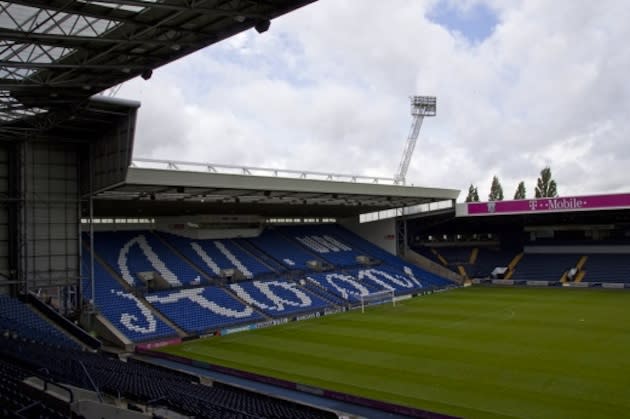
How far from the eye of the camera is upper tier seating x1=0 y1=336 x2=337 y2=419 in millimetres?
12461

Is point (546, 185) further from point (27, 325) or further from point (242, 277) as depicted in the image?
point (27, 325)

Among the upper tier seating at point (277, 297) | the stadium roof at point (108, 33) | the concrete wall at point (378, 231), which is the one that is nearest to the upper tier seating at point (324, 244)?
the concrete wall at point (378, 231)

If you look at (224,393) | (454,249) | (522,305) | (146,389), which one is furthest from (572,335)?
(454,249)

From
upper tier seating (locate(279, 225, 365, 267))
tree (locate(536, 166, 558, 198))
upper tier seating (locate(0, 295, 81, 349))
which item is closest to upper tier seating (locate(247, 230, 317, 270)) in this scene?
upper tier seating (locate(279, 225, 365, 267))

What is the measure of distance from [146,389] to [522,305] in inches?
1003

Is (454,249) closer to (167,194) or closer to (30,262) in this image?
(167,194)

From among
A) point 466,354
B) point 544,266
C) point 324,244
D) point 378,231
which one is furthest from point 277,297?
point 544,266

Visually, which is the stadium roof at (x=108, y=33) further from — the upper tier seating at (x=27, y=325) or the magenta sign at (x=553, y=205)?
the magenta sign at (x=553, y=205)

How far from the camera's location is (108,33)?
1191 centimetres

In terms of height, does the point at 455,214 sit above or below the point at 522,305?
above

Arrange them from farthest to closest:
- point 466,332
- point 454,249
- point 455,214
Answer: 1. point 454,249
2. point 455,214
3. point 466,332

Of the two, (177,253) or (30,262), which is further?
(177,253)

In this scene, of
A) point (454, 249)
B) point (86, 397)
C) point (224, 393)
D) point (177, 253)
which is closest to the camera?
point (86, 397)

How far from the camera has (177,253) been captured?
35250 millimetres
